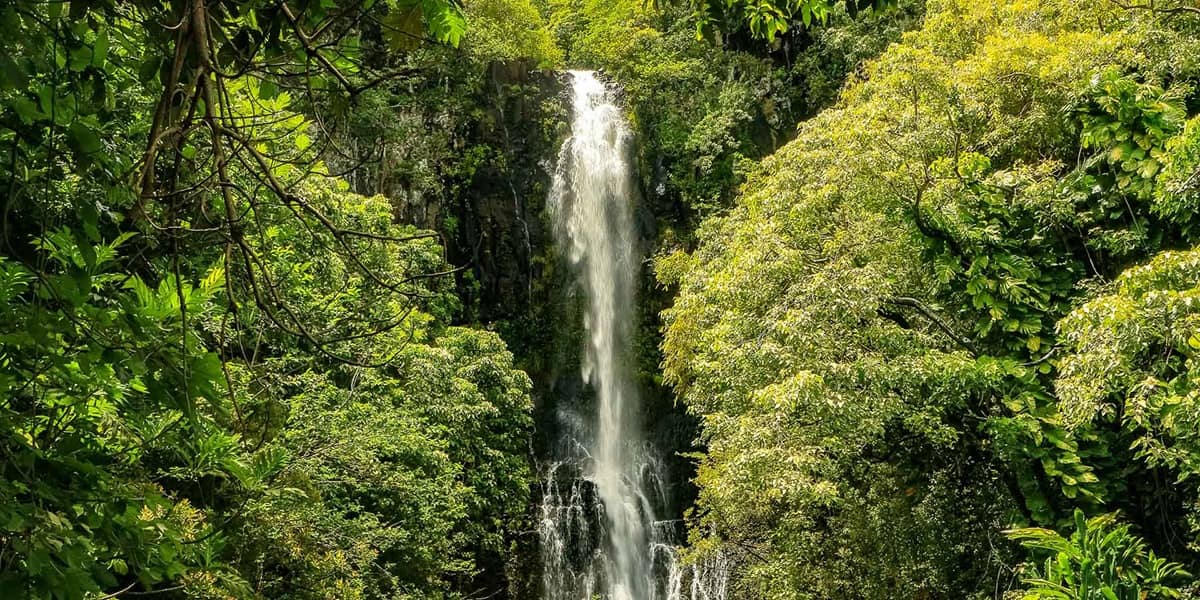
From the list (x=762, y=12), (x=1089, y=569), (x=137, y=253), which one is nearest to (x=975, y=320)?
(x=1089, y=569)

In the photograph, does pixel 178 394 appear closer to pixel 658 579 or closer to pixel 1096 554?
pixel 1096 554

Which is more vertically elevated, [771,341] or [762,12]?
[762,12]

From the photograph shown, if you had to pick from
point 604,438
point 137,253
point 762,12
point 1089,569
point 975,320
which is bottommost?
point 604,438

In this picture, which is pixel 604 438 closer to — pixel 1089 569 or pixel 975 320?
pixel 975 320

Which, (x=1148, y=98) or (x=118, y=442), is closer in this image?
(x=118, y=442)

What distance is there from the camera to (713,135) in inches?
559

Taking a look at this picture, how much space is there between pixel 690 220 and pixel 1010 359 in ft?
30.2

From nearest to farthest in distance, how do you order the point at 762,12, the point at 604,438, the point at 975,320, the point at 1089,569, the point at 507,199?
the point at 762,12, the point at 1089,569, the point at 975,320, the point at 604,438, the point at 507,199

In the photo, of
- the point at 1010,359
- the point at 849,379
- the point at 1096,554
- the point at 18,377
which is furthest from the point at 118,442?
the point at 1010,359

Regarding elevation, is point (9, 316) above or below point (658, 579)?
above

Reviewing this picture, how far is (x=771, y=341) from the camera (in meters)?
6.57

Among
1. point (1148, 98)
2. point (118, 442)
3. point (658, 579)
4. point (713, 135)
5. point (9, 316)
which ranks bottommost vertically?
point (658, 579)

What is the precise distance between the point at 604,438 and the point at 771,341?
7825 mm

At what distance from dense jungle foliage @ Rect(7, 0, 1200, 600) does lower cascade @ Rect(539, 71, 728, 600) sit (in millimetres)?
1651
